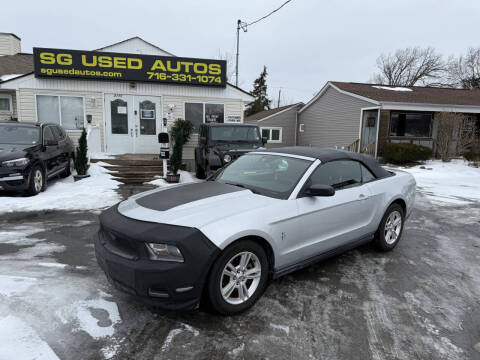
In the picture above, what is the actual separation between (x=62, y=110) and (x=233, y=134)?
6.77m

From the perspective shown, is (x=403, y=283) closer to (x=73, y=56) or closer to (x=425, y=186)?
(x=425, y=186)

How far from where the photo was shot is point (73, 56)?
38.0ft

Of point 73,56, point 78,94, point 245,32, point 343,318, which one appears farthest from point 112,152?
point 245,32

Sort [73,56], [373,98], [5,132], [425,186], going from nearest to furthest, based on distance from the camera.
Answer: [5,132] < [425,186] < [73,56] < [373,98]

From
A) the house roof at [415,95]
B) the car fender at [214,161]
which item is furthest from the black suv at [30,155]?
the house roof at [415,95]

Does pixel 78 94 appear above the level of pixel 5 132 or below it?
above

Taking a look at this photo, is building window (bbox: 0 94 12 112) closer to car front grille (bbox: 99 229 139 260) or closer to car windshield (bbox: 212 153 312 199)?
car windshield (bbox: 212 153 312 199)

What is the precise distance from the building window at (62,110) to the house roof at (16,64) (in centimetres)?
476

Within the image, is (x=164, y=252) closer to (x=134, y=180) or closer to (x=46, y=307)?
(x=46, y=307)

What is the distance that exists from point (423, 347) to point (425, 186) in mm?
9421

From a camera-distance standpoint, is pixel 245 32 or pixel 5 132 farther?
pixel 245 32

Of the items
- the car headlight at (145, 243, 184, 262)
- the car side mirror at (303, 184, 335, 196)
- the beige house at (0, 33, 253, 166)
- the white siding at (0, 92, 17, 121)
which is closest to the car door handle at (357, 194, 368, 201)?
the car side mirror at (303, 184, 335, 196)

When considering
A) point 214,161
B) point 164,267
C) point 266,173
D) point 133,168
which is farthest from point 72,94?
point 164,267

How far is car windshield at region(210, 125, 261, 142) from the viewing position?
9.88 metres
